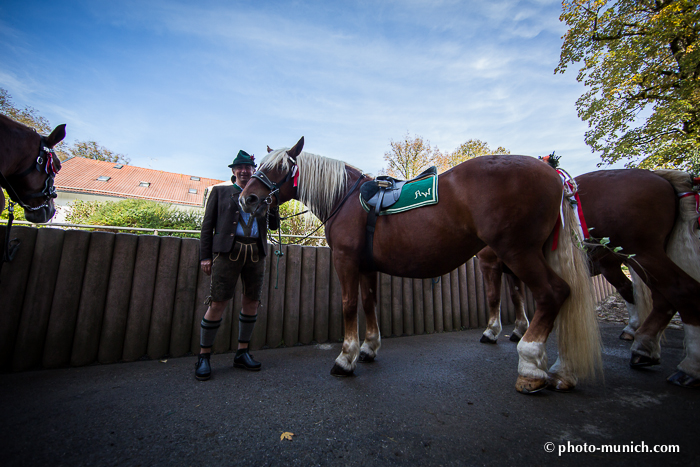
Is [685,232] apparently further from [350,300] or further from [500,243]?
[350,300]

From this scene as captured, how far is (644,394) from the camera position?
208cm

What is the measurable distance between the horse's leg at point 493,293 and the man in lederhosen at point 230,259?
303 cm

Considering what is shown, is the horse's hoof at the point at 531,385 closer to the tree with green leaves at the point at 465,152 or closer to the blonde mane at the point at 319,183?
the blonde mane at the point at 319,183

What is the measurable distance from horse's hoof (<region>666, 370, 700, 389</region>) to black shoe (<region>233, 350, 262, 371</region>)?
11.4 feet

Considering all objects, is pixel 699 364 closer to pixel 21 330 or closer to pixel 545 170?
pixel 545 170

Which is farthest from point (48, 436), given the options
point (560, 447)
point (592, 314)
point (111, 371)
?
point (592, 314)

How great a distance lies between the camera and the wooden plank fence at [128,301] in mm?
2463

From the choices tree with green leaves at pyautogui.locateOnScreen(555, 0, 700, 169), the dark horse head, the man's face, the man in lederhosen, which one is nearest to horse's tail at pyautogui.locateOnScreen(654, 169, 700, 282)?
the man in lederhosen

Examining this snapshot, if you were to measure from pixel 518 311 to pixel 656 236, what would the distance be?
206 centimetres

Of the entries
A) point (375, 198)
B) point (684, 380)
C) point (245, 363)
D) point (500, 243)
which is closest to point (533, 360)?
point (500, 243)

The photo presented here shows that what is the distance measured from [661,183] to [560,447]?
259cm

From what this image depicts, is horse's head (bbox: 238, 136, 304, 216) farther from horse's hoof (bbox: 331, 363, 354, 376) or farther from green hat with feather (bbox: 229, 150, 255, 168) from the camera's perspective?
horse's hoof (bbox: 331, 363, 354, 376)

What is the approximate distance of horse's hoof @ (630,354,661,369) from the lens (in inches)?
104

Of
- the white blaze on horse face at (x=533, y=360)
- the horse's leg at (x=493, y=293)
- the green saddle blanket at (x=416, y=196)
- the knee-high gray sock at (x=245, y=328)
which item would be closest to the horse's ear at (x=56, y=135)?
the knee-high gray sock at (x=245, y=328)
